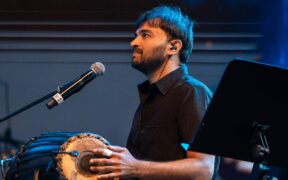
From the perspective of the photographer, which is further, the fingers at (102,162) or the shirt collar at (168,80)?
the shirt collar at (168,80)

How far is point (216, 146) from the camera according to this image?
7.72 feet

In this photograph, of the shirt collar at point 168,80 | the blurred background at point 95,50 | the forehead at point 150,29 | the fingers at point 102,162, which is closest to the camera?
the fingers at point 102,162

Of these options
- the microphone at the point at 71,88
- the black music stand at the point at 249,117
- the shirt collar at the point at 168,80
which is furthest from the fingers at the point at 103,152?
the shirt collar at the point at 168,80

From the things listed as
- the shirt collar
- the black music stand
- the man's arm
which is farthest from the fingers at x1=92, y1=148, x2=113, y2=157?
the shirt collar

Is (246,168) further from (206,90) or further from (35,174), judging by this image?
(35,174)

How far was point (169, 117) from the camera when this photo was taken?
9.48ft

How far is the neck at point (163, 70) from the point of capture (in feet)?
10.2

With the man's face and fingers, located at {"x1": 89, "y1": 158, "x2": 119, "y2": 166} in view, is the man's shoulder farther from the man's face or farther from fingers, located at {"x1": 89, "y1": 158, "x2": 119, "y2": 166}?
fingers, located at {"x1": 89, "y1": 158, "x2": 119, "y2": 166}

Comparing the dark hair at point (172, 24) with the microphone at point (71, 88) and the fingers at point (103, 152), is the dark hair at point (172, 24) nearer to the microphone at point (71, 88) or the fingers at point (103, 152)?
the microphone at point (71, 88)

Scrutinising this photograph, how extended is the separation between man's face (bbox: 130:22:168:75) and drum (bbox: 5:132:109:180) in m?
0.52

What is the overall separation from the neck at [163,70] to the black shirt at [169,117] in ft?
0.14

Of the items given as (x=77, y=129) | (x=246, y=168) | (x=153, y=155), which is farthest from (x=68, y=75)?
(x=153, y=155)

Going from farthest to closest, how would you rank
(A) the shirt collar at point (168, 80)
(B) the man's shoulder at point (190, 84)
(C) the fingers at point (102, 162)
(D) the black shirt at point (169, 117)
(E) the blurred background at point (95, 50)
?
(E) the blurred background at point (95, 50) → (A) the shirt collar at point (168, 80) → (B) the man's shoulder at point (190, 84) → (D) the black shirt at point (169, 117) → (C) the fingers at point (102, 162)

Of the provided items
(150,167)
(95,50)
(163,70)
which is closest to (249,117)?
(150,167)
